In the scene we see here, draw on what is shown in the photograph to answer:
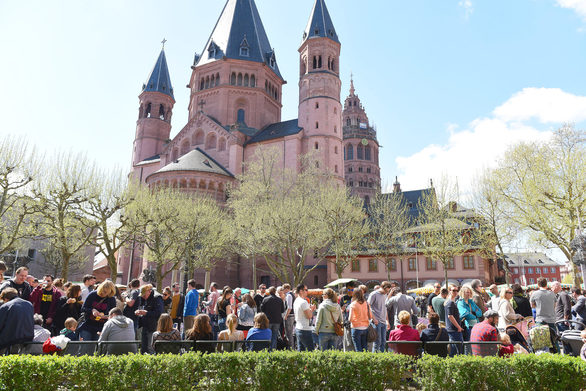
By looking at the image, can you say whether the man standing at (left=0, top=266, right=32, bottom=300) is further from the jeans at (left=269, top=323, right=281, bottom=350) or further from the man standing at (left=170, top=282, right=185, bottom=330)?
the jeans at (left=269, top=323, right=281, bottom=350)

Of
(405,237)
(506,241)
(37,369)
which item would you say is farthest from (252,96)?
(37,369)

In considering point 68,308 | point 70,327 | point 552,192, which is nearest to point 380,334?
point 70,327

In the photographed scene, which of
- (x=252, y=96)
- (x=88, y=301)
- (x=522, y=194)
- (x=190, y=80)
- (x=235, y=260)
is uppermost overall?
(x=190, y=80)

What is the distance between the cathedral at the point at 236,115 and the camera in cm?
4656

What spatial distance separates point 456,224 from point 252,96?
31.9 m

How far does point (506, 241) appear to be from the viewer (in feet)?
102

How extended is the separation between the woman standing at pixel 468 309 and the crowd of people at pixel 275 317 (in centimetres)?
2

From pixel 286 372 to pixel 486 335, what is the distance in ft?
12.4

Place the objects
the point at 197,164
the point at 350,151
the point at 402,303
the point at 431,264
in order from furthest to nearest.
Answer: the point at 350,151 → the point at 197,164 → the point at 431,264 → the point at 402,303

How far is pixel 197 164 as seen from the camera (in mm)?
46219

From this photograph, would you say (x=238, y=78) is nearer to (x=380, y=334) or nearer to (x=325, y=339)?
(x=380, y=334)

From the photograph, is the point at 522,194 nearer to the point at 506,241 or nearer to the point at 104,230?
the point at 506,241

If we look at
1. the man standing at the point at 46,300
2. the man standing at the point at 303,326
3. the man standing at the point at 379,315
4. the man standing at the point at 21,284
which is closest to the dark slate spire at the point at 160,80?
the man standing at the point at 46,300

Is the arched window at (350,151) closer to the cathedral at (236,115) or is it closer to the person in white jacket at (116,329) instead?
the cathedral at (236,115)
